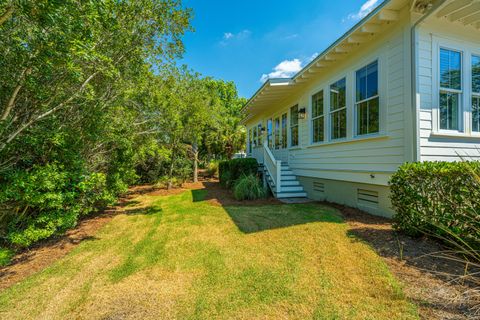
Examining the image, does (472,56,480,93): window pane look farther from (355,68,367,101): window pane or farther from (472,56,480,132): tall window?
(355,68,367,101): window pane

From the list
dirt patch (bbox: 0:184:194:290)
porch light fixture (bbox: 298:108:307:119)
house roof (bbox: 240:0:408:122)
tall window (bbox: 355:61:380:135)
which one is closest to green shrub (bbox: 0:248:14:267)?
dirt patch (bbox: 0:184:194:290)

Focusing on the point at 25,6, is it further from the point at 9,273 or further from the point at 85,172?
the point at 9,273

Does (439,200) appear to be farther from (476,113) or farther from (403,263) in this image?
(476,113)

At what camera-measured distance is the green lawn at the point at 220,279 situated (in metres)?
2.16

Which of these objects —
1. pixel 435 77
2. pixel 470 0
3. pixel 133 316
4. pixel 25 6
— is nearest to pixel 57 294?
pixel 133 316

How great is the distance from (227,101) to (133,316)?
30171mm

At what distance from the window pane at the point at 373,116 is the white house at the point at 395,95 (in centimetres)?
2

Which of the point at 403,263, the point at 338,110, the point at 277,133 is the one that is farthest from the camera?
the point at 277,133

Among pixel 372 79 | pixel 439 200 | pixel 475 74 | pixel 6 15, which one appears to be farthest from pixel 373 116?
pixel 6 15

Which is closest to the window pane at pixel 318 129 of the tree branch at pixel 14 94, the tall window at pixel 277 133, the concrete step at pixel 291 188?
the concrete step at pixel 291 188

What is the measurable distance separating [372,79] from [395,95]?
83 cm

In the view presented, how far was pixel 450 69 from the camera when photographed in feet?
14.7

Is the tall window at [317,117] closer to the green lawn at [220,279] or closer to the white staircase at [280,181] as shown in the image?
the white staircase at [280,181]

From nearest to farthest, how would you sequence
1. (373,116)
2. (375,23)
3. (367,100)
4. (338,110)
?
(375,23) → (373,116) → (367,100) → (338,110)
